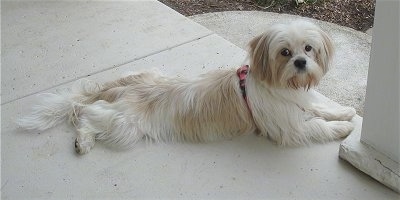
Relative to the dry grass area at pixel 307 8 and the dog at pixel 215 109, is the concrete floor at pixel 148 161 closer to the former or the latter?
the dog at pixel 215 109

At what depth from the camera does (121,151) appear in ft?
9.22

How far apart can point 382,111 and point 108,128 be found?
1.59 m

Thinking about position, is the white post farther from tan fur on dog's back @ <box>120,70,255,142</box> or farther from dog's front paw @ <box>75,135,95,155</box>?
dog's front paw @ <box>75,135,95,155</box>

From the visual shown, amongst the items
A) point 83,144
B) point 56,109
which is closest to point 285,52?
point 83,144

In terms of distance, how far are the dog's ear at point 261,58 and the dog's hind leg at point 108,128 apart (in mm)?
803

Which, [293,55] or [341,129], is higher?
[293,55]

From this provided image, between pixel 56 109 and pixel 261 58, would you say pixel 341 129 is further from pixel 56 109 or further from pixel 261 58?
pixel 56 109

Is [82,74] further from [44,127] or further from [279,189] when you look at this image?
[279,189]

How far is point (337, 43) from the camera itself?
4141mm

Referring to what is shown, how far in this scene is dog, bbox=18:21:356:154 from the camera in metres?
2.59

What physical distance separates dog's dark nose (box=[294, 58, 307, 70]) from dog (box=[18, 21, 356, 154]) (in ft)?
0.24

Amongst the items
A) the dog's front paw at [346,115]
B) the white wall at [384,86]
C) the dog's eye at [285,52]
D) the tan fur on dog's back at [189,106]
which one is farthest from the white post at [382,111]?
the tan fur on dog's back at [189,106]

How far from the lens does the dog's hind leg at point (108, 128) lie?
Result: 279cm

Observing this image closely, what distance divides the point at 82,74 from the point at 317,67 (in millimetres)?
1884
